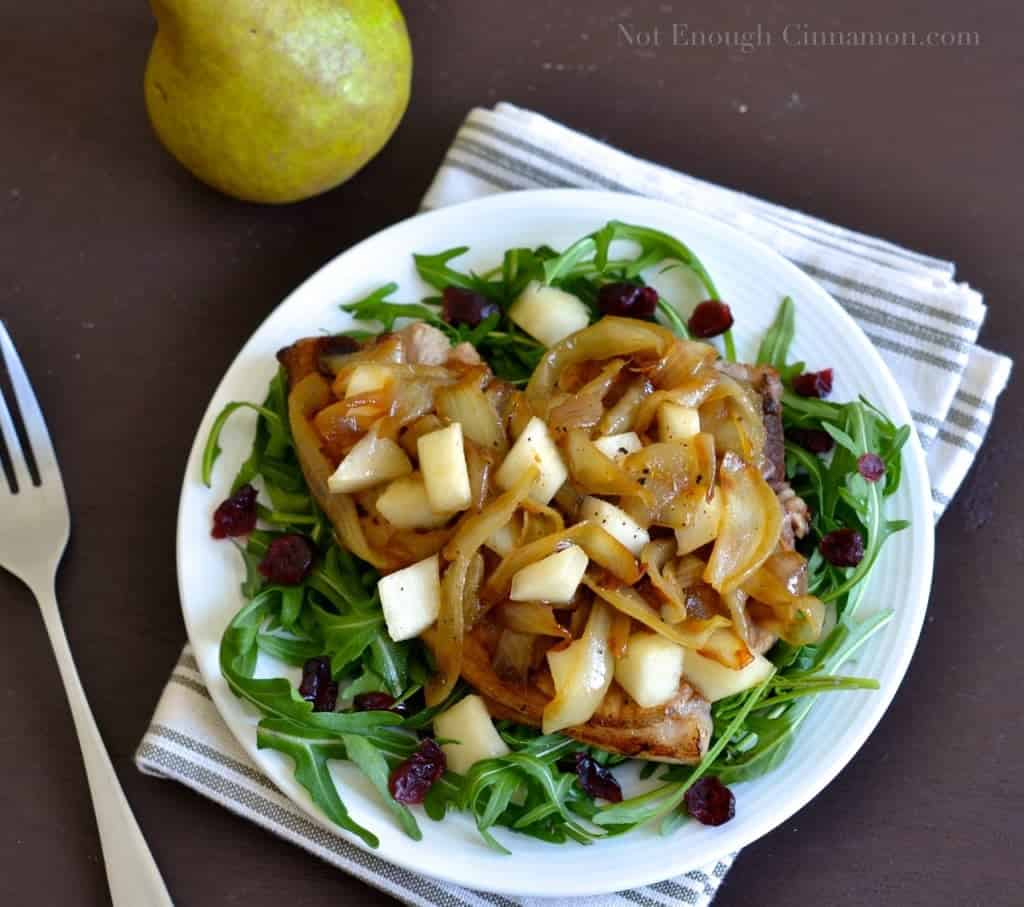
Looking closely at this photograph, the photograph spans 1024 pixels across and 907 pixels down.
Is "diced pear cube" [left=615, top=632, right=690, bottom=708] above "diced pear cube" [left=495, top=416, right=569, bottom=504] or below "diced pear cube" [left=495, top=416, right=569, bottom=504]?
below

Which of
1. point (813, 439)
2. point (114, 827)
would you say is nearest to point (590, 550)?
point (813, 439)

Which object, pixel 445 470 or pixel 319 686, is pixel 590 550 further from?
pixel 319 686

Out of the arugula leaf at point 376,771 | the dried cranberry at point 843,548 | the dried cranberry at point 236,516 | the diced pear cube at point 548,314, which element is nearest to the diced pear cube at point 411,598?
the arugula leaf at point 376,771

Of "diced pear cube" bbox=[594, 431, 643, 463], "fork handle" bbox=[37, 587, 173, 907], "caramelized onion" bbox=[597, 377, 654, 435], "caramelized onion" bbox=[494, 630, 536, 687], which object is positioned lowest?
"fork handle" bbox=[37, 587, 173, 907]

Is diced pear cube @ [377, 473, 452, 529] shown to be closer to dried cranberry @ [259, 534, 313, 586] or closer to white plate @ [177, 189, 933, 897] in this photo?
dried cranberry @ [259, 534, 313, 586]

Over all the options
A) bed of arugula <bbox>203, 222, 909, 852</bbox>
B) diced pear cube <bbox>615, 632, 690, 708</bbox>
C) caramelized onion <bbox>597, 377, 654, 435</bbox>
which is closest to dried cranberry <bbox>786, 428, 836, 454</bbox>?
bed of arugula <bbox>203, 222, 909, 852</bbox>

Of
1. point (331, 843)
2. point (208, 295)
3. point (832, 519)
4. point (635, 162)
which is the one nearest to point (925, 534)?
point (832, 519)
